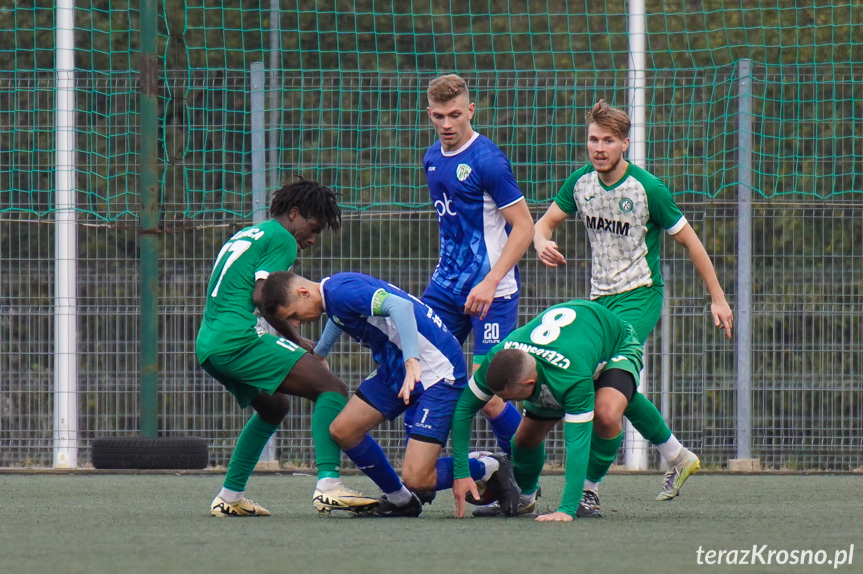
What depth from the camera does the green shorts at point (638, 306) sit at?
213 inches

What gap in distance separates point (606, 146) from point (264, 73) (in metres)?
3.62

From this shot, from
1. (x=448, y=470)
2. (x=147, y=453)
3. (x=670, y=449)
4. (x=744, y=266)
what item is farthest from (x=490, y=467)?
(x=744, y=266)

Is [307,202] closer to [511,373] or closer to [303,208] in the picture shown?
[303,208]

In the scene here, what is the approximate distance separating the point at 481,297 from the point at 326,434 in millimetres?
820

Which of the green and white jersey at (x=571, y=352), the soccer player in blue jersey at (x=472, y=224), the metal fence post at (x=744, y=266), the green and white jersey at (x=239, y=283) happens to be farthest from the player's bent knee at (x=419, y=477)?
the metal fence post at (x=744, y=266)

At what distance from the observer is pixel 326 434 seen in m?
5.16

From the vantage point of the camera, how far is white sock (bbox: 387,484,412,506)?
16.8 feet

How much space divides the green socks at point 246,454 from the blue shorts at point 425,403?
0.49 m

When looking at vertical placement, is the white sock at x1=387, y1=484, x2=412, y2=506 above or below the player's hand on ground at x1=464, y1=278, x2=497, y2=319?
below

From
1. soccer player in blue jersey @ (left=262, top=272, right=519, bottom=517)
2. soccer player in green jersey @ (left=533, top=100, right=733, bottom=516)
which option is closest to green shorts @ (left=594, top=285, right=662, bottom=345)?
soccer player in green jersey @ (left=533, top=100, right=733, bottom=516)

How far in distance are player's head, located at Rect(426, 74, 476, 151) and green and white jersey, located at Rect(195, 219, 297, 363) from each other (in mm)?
783

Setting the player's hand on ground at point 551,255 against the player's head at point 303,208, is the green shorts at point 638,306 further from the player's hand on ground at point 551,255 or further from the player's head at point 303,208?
the player's head at point 303,208

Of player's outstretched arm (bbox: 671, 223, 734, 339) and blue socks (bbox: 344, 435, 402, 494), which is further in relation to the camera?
player's outstretched arm (bbox: 671, 223, 734, 339)

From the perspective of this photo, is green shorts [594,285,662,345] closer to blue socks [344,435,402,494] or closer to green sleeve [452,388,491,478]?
green sleeve [452,388,491,478]
